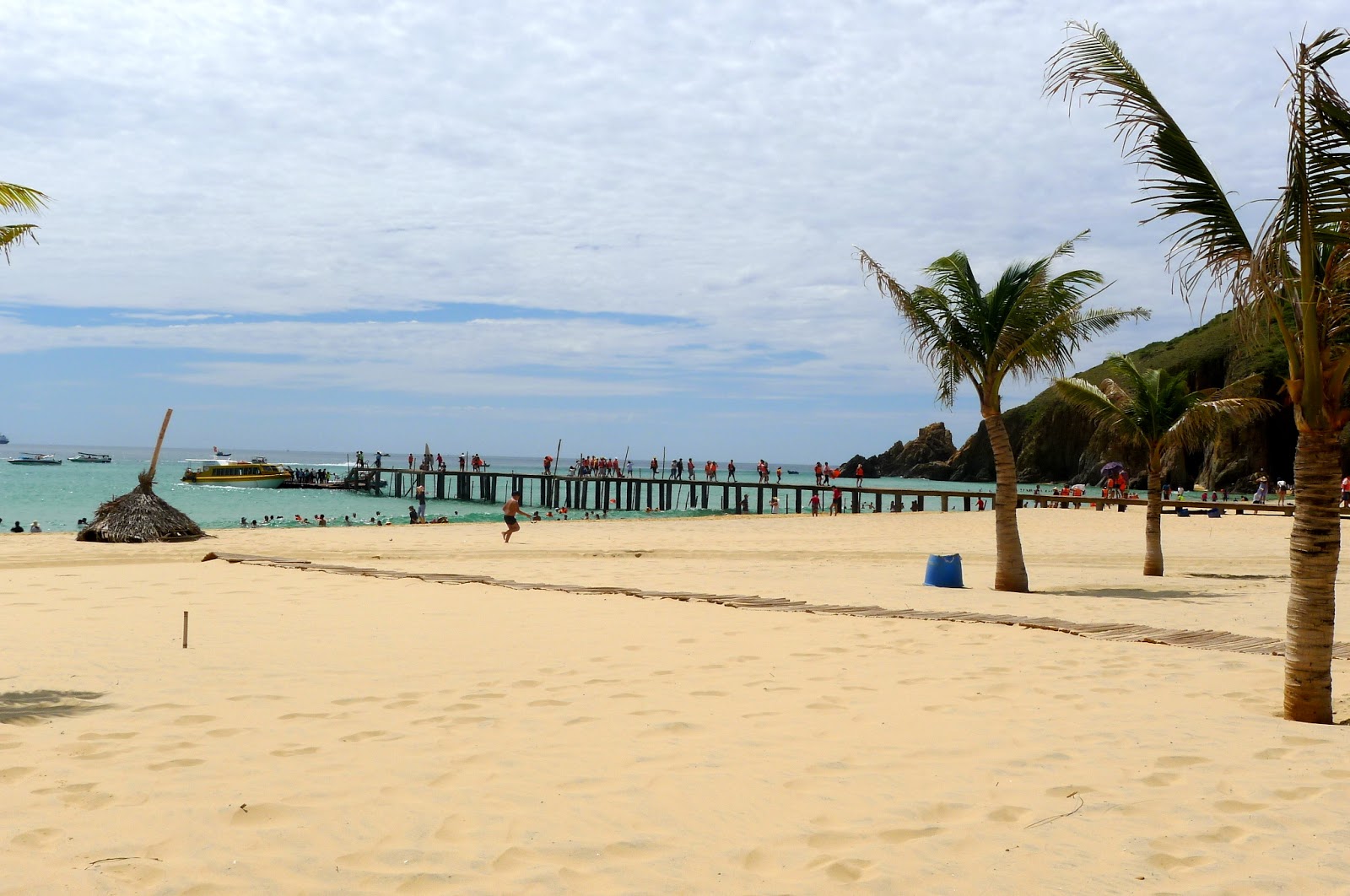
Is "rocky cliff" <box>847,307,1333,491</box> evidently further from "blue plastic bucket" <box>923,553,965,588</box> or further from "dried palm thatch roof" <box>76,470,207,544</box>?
"dried palm thatch roof" <box>76,470,207,544</box>

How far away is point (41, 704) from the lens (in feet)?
19.5

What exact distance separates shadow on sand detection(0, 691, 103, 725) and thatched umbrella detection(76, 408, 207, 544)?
17.1 metres

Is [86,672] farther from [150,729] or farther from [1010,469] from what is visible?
[1010,469]

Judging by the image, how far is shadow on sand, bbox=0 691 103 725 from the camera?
18.5ft

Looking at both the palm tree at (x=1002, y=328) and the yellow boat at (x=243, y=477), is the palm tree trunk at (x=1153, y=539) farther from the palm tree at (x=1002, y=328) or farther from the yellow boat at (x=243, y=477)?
the yellow boat at (x=243, y=477)

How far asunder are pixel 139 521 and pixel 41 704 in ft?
59.7

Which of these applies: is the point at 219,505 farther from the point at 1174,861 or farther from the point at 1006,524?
the point at 1174,861

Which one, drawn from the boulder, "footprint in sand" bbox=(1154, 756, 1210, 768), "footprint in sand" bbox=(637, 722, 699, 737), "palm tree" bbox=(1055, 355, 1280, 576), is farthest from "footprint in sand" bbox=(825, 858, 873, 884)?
the boulder

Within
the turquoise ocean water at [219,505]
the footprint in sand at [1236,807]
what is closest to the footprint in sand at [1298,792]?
the footprint in sand at [1236,807]

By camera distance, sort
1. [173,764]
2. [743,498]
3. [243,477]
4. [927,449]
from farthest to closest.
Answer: [927,449] < [243,477] < [743,498] < [173,764]

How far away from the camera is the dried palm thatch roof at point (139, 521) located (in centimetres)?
2194

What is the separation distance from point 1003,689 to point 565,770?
328 centimetres

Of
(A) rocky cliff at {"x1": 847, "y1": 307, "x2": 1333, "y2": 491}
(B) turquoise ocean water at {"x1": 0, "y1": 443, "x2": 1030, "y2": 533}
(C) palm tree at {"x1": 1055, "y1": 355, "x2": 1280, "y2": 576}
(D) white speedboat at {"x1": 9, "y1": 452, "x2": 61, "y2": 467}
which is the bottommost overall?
(B) turquoise ocean water at {"x1": 0, "y1": 443, "x2": 1030, "y2": 533}

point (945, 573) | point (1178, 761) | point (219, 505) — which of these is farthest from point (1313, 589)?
point (219, 505)
